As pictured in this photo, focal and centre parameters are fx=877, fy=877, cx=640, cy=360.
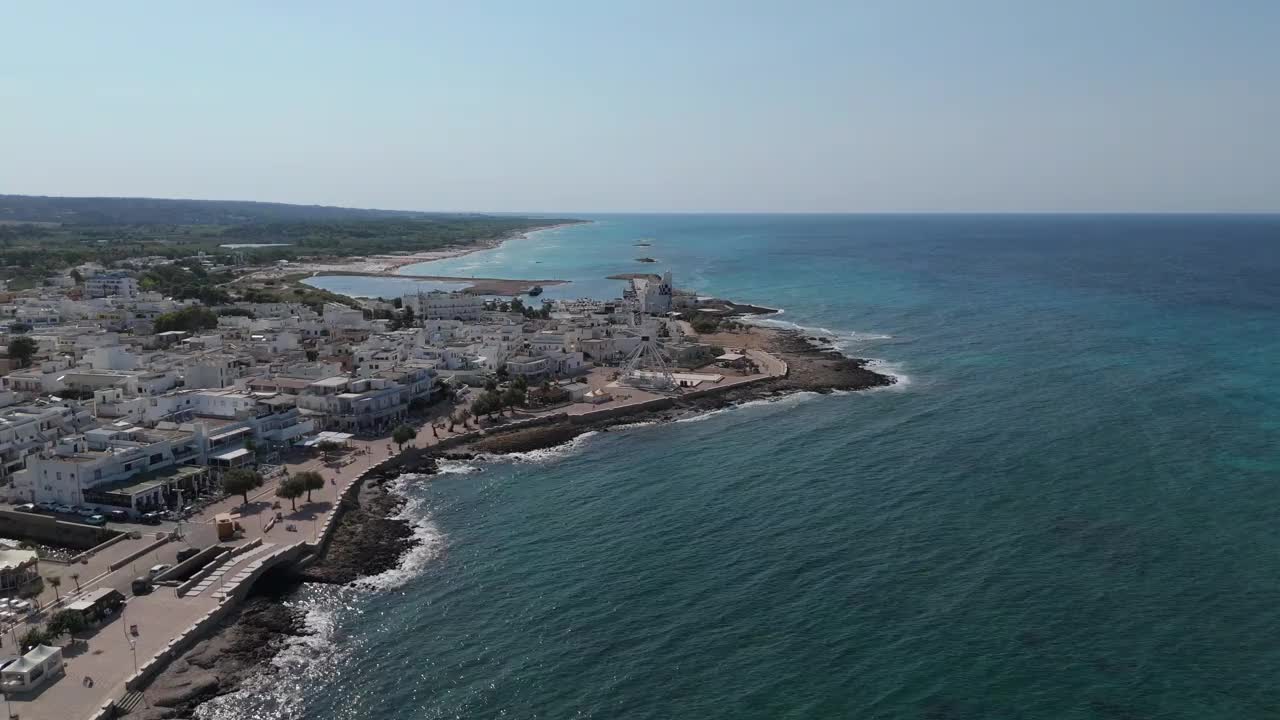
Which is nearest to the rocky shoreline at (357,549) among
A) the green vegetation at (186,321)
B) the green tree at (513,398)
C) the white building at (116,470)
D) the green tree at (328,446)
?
the green tree at (513,398)

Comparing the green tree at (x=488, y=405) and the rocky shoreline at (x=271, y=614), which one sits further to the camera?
the green tree at (x=488, y=405)

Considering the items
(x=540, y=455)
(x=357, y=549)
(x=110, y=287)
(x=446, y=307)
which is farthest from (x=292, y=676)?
(x=110, y=287)

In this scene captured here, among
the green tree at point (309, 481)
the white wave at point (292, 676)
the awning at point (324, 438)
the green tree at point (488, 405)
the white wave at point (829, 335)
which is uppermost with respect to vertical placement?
the white wave at point (829, 335)

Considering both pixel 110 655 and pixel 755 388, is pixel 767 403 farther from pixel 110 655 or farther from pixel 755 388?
pixel 110 655

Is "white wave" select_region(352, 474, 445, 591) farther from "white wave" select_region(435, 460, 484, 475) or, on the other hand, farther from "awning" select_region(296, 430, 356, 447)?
"awning" select_region(296, 430, 356, 447)

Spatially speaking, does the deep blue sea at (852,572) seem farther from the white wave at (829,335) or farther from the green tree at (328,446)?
the white wave at (829,335)

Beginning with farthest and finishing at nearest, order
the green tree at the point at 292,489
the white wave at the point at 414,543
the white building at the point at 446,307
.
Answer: the white building at the point at 446,307 → the green tree at the point at 292,489 → the white wave at the point at 414,543

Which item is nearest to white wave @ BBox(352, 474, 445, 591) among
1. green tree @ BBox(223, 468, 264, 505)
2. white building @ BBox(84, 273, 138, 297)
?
green tree @ BBox(223, 468, 264, 505)
